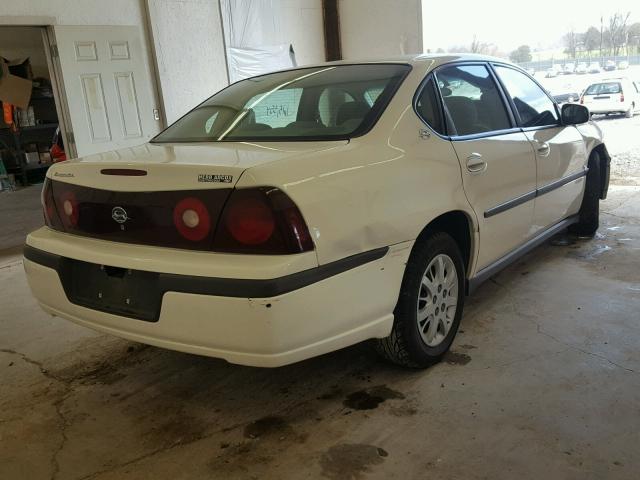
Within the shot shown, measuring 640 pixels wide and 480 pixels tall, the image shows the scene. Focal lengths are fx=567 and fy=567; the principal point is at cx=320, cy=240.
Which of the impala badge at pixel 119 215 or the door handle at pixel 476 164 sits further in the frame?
the door handle at pixel 476 164

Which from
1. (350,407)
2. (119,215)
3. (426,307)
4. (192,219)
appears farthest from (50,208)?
(426,307)

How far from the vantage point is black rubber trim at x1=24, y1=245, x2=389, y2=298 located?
180cm

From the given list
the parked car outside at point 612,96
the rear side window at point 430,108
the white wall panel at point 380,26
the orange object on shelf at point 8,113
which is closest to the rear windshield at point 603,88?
the parked car outside at point 612,96

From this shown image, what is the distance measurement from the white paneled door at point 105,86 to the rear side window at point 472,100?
14.3ft

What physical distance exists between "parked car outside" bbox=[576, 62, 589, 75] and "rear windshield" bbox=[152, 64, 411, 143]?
19.3 m

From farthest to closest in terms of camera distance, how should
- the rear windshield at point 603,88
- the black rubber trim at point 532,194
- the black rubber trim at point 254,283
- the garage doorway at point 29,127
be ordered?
the rear windshield at point 603,88, the garage doorway at point 29,127, the black rubber trim at point 532,194, the black rubber trim at point 254,283

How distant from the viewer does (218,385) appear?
2609 millimetres

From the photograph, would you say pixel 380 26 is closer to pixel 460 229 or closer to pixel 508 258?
pixel 508 258

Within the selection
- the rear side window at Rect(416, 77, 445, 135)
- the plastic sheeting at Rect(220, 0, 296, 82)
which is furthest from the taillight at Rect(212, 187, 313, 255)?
the plastic sheeting at Rect(220, 0, 296, 82)

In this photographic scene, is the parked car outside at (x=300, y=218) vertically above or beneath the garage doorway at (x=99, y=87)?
beneath

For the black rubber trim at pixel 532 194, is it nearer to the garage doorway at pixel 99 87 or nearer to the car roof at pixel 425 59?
the car roof at pixel 425 59

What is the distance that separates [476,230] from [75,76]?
4.86 meters

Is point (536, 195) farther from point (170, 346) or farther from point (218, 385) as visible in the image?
point (170, 346)

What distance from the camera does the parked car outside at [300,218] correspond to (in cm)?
186
